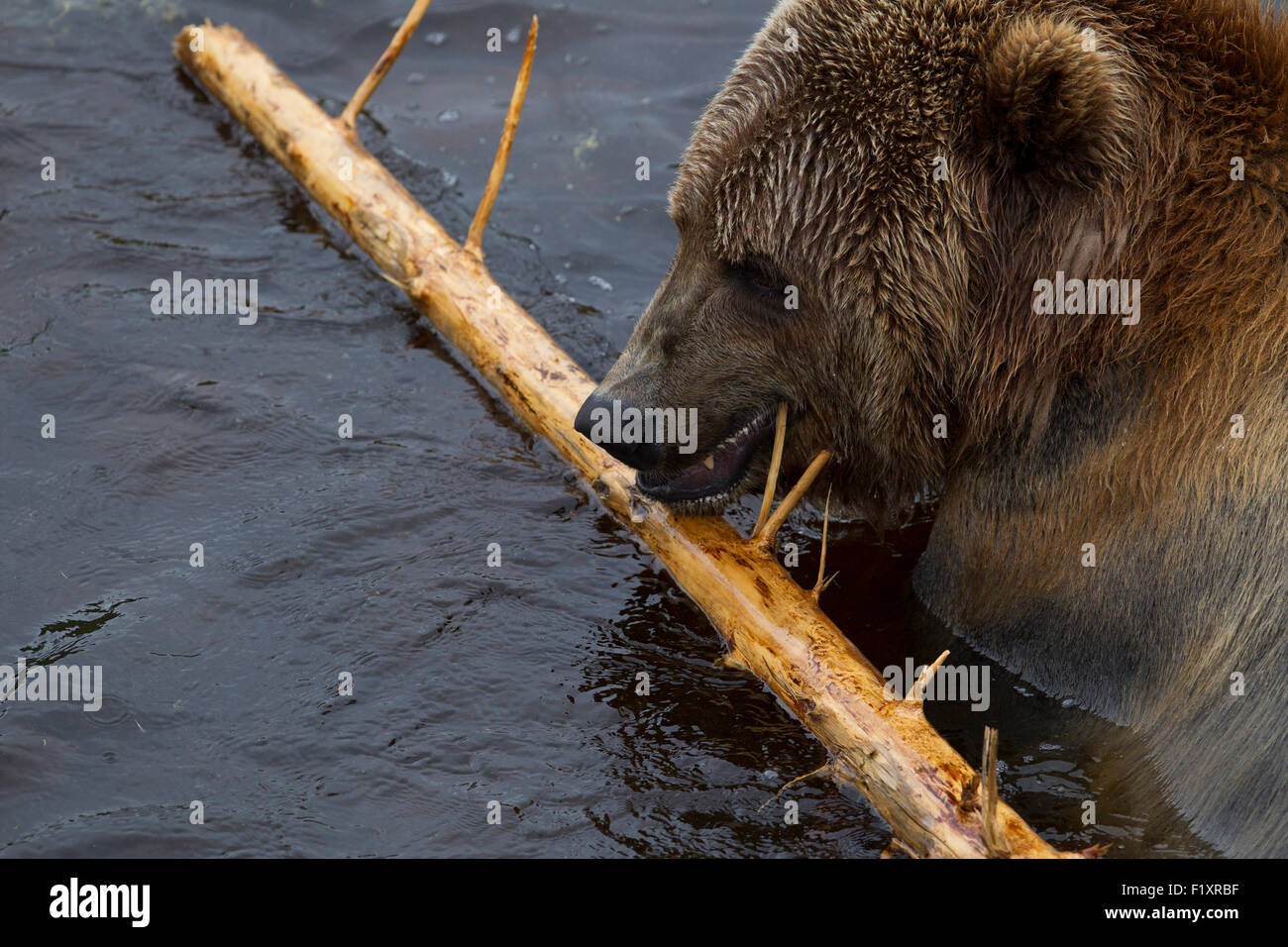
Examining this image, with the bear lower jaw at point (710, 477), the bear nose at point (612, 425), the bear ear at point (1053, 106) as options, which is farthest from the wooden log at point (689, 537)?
the bear ear at point (1053, 106)

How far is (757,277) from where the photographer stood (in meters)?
4.53

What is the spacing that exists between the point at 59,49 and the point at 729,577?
6.58 m

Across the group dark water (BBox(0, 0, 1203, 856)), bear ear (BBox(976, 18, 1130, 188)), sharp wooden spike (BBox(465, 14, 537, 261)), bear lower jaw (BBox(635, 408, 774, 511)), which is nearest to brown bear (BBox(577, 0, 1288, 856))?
bear ear (BBox(976, 18, 1130, 188))

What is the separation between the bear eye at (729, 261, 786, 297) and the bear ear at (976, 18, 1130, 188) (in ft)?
2.55

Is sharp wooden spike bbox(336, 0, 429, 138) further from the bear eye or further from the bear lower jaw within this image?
the bear lower jaw

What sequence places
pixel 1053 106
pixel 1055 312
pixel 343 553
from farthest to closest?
pixel 343 553 < pixel 1055 312 < pixel 1053 106

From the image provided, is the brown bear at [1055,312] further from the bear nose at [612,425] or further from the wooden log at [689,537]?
the wooden log at [689,537]

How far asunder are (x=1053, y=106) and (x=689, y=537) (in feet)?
6.07

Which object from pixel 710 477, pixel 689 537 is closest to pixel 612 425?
pixel 710 477

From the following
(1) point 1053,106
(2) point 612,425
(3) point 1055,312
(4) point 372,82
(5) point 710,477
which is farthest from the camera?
(4) point 372,82

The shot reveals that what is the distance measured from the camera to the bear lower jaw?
473 cm

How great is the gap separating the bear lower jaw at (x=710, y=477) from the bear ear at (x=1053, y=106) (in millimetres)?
1199

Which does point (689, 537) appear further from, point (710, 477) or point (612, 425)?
point (612, 425)

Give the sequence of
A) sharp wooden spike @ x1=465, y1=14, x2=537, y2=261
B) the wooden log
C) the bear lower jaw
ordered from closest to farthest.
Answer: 1. the wooden log
2. the bear lower jaw
3. sharp wooden spike @ x1=465, y1=14, x2=537, y2=261
